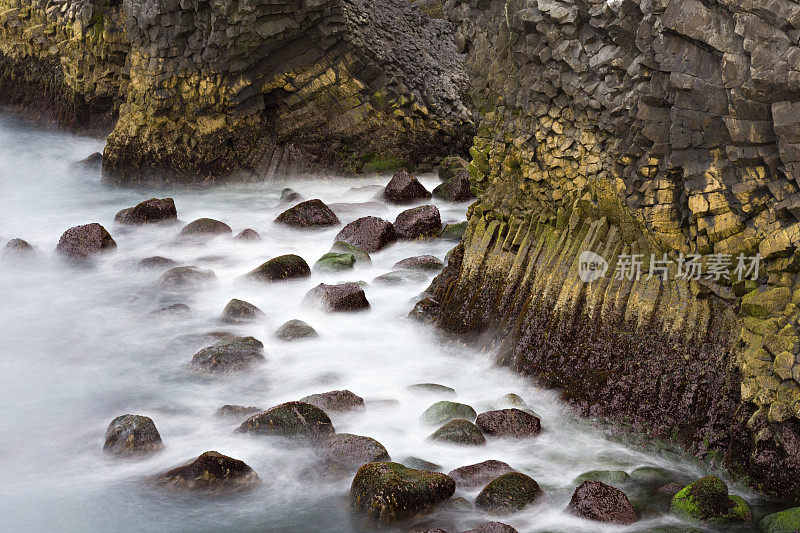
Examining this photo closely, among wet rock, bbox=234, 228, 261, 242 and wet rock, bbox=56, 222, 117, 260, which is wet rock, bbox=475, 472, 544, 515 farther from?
wet rock, bbox=56, 222, 117, 260

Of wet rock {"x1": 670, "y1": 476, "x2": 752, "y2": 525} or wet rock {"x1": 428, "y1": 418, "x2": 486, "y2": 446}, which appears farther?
wet rock {"x1": 428, "y1": 418, "x2": 486, "y2": 446}

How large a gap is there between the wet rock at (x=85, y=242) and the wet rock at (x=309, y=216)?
185 cm

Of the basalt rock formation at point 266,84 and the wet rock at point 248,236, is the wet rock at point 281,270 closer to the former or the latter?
the wet rock at point 248,236

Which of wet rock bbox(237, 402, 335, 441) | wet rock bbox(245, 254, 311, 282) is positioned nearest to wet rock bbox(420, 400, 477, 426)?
wet rock bbox(237, 402, 335, 441)

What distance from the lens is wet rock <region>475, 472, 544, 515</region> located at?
5.05 metres

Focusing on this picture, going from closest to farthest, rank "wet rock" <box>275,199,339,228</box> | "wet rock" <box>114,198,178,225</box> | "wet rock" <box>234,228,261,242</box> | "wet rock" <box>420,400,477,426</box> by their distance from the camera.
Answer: "wet rock" <box>420,400,477,426</box>
"wet rock" <box>234,228,261,242</box>
"wet rock" <box>275,199,339,228</box>
"wet rock" <box>114,198,178,225</box>

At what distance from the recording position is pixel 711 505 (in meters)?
4.91

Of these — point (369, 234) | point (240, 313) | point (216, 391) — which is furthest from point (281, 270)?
point (216, 391)

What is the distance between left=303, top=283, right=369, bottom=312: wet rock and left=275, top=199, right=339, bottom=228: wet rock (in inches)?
93.7

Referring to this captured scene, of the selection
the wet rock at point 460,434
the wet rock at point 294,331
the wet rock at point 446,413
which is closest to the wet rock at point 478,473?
the wet rock at point 460,434

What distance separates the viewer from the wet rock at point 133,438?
5.72m

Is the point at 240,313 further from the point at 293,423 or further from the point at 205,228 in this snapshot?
Result: the point at 205,228

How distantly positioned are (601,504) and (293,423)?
1.94 metres

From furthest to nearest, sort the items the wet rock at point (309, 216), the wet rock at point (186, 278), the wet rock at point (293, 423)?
the wet rock at point (309, 216), the wet rock at point (186, 278), the wet rock at point (293, 423)
